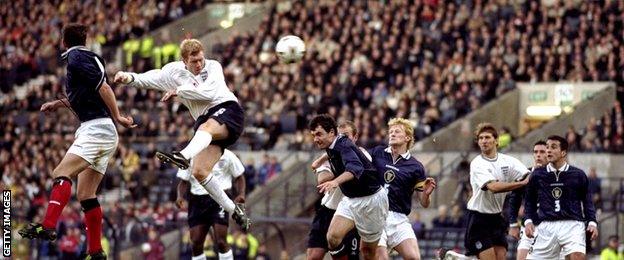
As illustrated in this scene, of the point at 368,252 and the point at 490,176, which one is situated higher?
the point at 490,176

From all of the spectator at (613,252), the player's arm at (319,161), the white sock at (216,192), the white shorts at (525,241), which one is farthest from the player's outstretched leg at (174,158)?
the spectator at (613,252)

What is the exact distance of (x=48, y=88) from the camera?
4019 centimetres

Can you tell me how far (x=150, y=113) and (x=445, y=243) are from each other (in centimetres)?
1286

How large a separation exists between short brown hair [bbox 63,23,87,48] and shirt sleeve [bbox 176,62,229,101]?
3.93ft

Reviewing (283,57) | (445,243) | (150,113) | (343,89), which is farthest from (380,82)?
(283,57)

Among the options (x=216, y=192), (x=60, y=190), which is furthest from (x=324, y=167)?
(x=60, y=190)

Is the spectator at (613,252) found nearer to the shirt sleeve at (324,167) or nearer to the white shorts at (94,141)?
the shirt sleeve at (324,167)

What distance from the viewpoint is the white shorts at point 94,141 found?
1664 cm

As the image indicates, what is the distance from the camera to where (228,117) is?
1694cm

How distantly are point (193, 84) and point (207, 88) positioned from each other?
0.21 meters

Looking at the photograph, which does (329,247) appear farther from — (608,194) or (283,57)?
(608,194)

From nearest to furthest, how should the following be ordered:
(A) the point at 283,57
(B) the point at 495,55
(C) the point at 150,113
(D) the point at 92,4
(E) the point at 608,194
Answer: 1. (A) the point at 283,57
2. (E) the point at 608,194
3. (B) the point at 495,55
4. (C) the point at 150,113
5. (D) the point at 92,4

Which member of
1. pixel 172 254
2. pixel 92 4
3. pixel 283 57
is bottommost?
pixel 172 254

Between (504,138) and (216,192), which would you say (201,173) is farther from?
(504,138)
